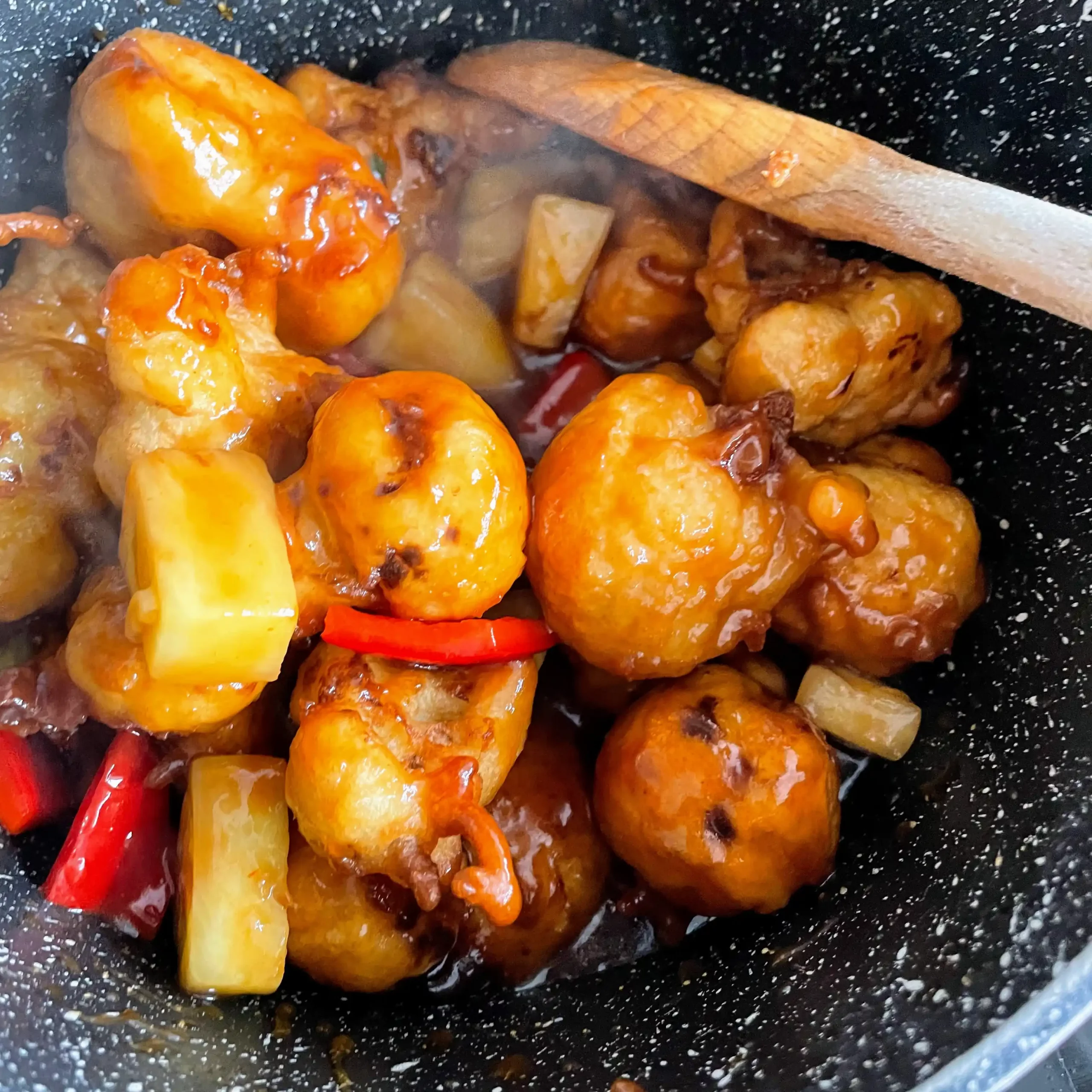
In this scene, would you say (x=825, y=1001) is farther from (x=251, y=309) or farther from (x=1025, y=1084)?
(x=251, y=309)

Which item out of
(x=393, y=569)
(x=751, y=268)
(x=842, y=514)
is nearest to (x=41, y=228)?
(x=393, y=569)

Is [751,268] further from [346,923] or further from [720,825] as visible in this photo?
[346,923]

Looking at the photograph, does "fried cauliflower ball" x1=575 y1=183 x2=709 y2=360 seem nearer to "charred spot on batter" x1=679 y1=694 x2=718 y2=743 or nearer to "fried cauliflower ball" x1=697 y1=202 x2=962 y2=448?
"fried cauliflower ball" x1=697 y1=202 x2=962 y2=448

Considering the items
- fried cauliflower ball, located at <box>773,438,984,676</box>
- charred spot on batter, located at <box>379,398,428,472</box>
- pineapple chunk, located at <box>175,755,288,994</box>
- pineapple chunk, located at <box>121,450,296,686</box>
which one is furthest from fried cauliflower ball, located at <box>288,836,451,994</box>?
fried cauliflower ball, located at <box>773,438,984,676</box>

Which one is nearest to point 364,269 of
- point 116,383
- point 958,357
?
point 116,383

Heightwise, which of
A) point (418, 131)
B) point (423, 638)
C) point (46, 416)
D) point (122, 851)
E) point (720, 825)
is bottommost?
point (122, 851)

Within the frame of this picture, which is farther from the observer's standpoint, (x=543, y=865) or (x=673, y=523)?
(x=543, y=865)
